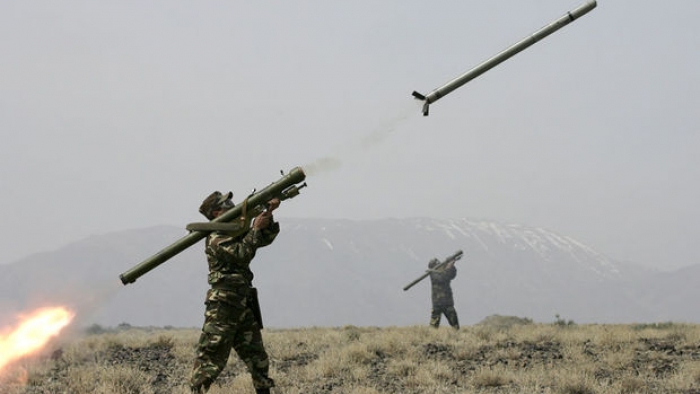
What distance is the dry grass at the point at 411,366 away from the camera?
34.6 ft

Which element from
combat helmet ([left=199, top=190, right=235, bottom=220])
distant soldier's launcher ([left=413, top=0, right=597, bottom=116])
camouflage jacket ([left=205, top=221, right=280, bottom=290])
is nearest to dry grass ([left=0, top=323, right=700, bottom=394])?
camouflage jacket ([left=205, top=221, right=280, bottom=290])

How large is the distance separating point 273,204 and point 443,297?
13869mm

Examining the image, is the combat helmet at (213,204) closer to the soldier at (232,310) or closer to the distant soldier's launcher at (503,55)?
the soldier at (232,310)

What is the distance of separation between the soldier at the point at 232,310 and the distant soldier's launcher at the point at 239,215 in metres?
0.15

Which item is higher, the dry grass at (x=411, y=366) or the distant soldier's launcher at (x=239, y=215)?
the distant soldier's launcher at (x=239, y=215)

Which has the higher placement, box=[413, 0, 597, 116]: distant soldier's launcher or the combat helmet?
box=[413, 0, 597, 116]: distant soldier's launcher

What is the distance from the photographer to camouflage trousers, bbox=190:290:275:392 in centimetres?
855

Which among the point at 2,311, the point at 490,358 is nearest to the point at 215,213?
the point at 2,311

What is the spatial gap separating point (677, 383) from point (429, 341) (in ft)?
20.8

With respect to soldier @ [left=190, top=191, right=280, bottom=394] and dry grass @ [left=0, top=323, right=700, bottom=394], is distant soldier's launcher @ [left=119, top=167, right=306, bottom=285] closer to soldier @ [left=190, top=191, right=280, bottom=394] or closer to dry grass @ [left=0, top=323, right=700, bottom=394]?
soldier @ [left=190, top=191, right=280, bottom=394]

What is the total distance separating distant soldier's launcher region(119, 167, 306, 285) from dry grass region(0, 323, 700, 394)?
79.8 inches

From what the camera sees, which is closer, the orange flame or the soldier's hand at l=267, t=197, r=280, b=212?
the soldier's hand at l=267, t=197, r=280, b=212

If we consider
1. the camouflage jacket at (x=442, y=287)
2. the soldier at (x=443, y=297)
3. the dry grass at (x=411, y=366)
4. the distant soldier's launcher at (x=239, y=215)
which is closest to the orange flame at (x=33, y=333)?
the dry grass at (x=411, y=366)

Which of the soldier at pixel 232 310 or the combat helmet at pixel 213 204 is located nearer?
the soldier at pixel 232 310
